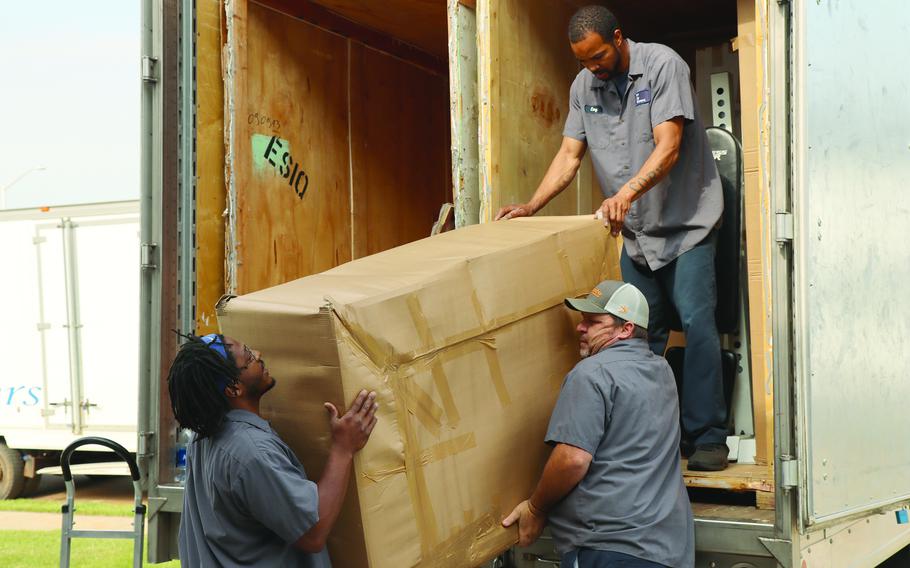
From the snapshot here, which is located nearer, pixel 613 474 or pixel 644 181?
pixel 613 474

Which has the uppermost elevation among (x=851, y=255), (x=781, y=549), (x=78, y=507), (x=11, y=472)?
(x=851, y=255)

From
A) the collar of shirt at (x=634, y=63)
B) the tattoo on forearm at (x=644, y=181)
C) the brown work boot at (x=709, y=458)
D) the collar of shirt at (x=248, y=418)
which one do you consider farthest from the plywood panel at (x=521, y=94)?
the collar of shirt at (x=248, y=418)

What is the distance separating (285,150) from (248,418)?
2.22m

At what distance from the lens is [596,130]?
12.8 ft

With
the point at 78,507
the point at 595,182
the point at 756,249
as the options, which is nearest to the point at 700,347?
the point at 756,249

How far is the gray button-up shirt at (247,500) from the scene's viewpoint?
241cm

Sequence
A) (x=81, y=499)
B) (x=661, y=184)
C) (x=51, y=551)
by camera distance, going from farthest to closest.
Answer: (x=81, y=499) < (x=51, y=551) < (x=661, y=184)

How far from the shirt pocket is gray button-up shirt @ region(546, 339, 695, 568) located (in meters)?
1.21

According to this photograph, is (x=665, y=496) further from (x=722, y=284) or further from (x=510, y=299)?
(x=722, y=284)

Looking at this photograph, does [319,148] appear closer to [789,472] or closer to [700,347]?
[700,347]

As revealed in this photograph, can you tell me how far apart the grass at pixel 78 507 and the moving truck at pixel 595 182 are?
16.0ft

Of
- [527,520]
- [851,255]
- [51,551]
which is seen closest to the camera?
[527,520]

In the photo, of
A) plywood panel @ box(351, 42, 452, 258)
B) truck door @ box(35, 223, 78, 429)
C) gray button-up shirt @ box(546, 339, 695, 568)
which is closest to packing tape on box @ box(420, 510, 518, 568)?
gray button-up shirt @ box(546, 339, 695, 568)

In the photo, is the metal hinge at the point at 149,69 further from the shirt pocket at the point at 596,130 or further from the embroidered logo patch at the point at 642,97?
the embroidered logo patch at the point at 642,97
